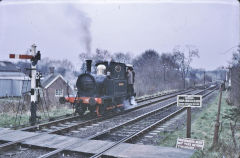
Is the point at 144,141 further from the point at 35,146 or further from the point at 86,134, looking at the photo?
the point at 35,146

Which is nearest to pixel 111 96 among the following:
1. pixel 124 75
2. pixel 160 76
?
pixel 124 75

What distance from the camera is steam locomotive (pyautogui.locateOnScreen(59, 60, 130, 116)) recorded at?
9458 mm

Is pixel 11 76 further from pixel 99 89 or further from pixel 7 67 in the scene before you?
pixel 99 89

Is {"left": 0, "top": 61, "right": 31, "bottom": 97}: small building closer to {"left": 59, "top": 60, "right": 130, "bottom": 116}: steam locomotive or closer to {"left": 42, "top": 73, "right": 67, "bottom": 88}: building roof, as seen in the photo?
{"left": 42, "top": 73, "right": 67, "bottom": 88}: building roof

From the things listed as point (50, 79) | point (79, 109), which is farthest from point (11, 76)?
point (79, 109)

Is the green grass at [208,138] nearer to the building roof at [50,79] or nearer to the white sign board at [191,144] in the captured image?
the white sign board at [191,144]

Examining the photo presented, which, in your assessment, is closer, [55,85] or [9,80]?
[55,85]

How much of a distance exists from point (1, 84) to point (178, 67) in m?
18.8

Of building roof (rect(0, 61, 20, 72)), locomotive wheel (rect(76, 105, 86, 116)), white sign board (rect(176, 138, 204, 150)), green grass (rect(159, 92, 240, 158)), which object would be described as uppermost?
building roof (rect(0, 61, 20, 72))

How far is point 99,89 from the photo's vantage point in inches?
384

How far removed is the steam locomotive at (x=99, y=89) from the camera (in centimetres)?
946

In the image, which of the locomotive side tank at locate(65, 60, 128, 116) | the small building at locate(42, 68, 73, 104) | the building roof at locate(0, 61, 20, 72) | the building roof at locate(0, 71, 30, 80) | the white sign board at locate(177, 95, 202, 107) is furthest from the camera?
the building roof at locate(0, 61, 20, 72)

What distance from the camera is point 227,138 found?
20.6 ft

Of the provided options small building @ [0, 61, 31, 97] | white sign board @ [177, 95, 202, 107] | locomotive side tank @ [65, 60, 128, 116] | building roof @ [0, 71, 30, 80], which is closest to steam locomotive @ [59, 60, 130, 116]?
locomotive side tank @ [65, 60, 128, 116]
